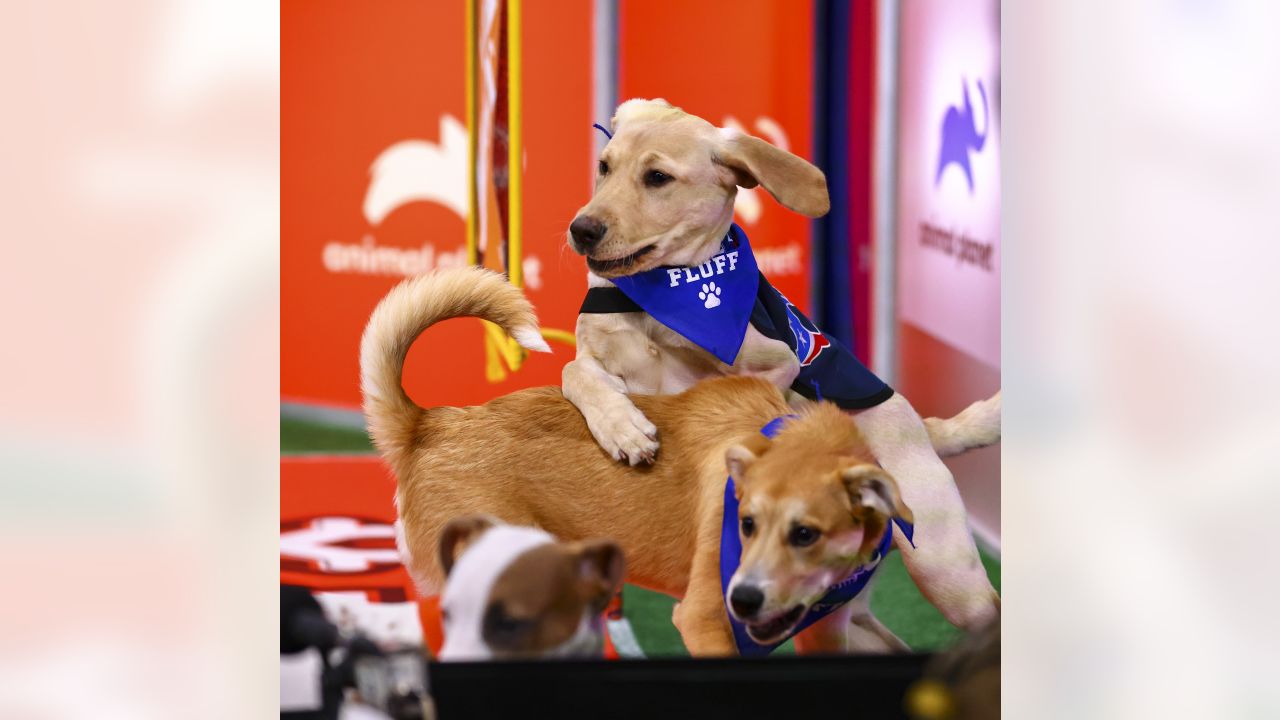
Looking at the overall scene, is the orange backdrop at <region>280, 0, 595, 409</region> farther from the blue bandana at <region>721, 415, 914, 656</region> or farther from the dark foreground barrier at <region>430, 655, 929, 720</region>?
the dark foreground barrier at <region>430, 655, 929, 720</region>

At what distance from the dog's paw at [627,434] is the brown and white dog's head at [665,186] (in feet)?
0.78

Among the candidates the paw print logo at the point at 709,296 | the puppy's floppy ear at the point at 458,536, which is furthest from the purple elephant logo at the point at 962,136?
the puppy's floppy ear at the point at 458,536

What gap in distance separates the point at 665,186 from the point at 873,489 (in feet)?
1.99

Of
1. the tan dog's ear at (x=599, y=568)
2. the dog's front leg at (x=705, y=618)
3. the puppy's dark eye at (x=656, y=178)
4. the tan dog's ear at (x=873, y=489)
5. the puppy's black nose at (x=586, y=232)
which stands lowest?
the dog's front leg at (x=705, y=618)

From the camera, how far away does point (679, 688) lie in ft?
6.98

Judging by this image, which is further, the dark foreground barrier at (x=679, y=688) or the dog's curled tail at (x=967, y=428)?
the dog's curled tail at (x=967, y=428)

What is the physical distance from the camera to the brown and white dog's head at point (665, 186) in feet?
6.82

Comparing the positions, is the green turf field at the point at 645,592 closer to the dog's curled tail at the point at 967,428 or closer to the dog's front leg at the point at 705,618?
the dog's front leg at the point at 705,618
